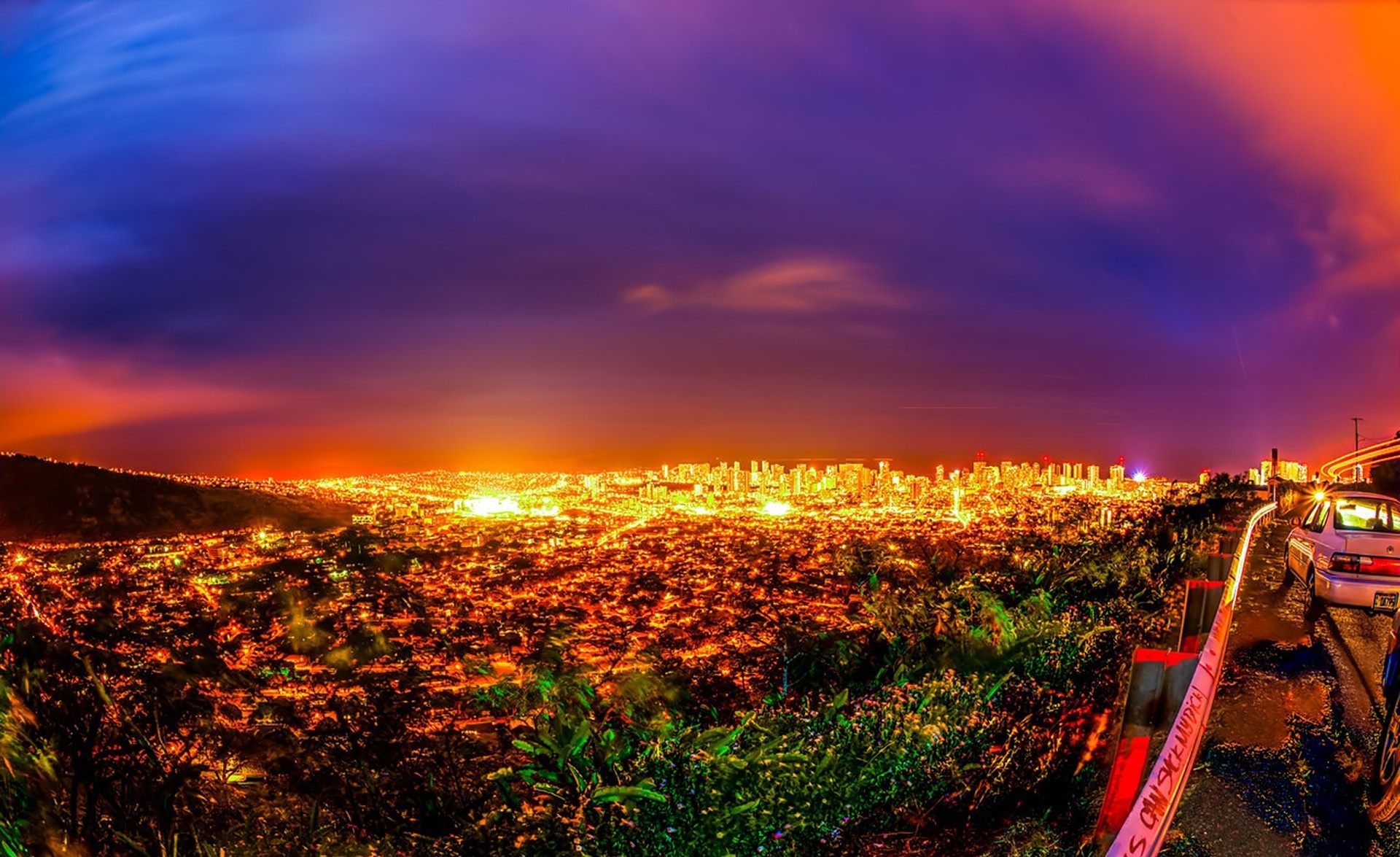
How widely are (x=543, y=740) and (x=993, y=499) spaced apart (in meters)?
39.1

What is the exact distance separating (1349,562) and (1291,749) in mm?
6141

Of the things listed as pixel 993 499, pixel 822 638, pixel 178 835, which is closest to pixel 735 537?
pixel 822 638

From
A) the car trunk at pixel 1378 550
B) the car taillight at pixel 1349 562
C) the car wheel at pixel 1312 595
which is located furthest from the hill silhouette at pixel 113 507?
the car trunk at pixel 1378 550

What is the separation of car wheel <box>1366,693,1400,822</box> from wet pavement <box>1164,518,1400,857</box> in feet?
0.25

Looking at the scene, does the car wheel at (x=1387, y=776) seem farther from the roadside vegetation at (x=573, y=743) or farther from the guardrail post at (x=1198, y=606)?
the guardrail post at (x=1198, y=606)

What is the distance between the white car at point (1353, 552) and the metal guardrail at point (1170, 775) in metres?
6.37

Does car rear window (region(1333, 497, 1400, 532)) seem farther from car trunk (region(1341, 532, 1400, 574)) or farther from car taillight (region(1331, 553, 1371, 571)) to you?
car taillight (region(1331, 553, 1371, 571))

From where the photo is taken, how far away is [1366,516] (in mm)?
11523

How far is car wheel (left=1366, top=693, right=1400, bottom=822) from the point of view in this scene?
446cm

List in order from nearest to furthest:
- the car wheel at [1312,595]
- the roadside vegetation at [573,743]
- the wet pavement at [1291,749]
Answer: the roadside vegetation at [573,743] < the wet pavement at [1291,749] < the car wheel at [1312,595]

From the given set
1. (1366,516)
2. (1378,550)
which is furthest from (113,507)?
(1366,516)

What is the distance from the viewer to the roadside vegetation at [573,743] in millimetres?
3760

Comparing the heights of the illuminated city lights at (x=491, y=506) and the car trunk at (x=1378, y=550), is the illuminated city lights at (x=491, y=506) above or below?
below

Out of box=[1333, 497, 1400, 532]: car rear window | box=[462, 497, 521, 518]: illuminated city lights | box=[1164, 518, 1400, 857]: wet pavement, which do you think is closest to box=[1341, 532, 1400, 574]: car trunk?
box=[1333, 497, 1400, 532]: car rear window
